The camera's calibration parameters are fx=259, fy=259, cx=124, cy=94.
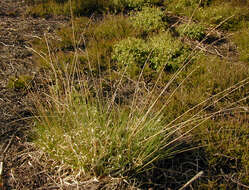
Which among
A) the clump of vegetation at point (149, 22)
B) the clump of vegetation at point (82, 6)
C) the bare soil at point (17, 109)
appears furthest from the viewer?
the clump of vegetation at point (82, 6)

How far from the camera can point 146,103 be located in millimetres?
2223

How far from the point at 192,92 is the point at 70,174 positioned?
1.87 m

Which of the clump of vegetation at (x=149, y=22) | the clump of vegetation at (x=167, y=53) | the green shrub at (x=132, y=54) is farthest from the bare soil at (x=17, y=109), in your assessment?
the clump of vegetation at (x=167, y=53)

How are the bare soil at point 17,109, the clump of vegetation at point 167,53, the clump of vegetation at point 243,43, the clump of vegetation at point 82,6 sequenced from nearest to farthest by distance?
1. the bare soil at point 17,109
2. the clump of vegetation at point 167,53
3. the clump of vegetation at point 243,43
4. the clump of vegetation at point 82,6

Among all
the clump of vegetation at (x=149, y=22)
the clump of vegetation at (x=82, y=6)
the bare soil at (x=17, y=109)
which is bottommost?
the bare soil at (x=17, y=109)

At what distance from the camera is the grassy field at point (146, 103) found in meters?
2.27

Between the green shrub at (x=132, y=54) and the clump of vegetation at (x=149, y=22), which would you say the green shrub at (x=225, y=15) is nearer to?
the clump of vegetation at (x=149, y=22)

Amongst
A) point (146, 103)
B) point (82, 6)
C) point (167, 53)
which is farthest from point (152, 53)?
point (82, 6)

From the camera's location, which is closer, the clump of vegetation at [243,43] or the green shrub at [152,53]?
the green shrub at [152,53]

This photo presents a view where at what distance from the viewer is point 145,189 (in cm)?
230

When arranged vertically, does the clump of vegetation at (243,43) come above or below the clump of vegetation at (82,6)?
below

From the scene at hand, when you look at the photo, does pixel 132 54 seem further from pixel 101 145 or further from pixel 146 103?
pixel 101 145

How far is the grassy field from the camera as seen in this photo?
2.27 metres

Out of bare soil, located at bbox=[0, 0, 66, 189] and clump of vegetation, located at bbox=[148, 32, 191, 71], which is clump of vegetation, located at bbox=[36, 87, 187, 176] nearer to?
bare soil, located at bbox=[0, 0, 66, 189]
